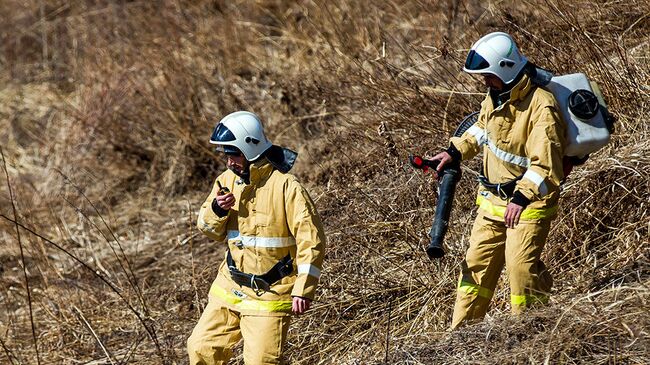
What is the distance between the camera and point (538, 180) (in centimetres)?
534

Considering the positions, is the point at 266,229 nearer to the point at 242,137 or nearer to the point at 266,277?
the point at 266,277

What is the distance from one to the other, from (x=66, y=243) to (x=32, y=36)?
5.82 metres

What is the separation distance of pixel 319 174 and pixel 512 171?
→ 3461 mm

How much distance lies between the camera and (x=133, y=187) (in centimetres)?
1111

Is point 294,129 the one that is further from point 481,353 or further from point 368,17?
point 481,353

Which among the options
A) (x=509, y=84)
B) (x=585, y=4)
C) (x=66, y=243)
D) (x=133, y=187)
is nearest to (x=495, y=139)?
(x=509, y=84)

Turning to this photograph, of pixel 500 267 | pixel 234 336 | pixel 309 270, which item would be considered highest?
pixel 309 270

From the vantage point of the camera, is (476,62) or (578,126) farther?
(476,62)

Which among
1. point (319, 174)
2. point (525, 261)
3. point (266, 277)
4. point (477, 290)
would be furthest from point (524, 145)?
point (319, 174)

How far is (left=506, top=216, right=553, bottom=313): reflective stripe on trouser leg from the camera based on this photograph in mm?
5566

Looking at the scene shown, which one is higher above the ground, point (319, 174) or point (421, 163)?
point (421, 163)

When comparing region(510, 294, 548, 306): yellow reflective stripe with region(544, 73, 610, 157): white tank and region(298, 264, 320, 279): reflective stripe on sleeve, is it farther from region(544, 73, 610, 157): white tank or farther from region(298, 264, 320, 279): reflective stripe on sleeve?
region(298, 264, 320, 279): reflective stripe on sleeve

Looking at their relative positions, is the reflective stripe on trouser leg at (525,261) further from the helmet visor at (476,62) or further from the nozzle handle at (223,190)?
the nozzle handle at (223,190)

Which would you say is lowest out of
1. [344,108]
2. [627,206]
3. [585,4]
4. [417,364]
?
[417,364]
